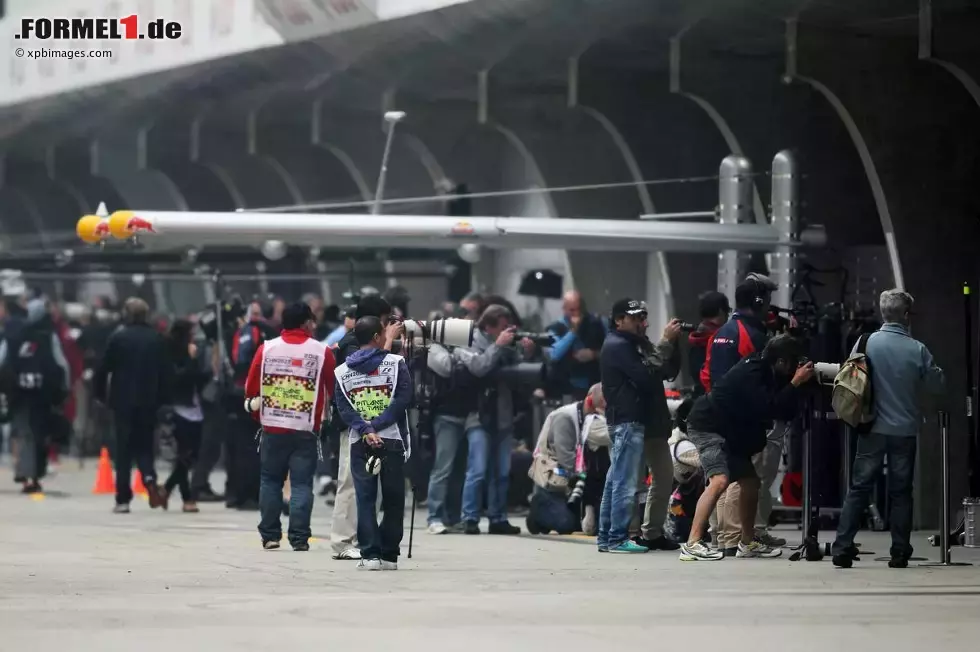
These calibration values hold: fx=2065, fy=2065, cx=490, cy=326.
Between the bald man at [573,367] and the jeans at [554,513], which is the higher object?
the bald man at [573,367]

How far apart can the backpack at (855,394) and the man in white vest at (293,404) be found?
12.1 feet

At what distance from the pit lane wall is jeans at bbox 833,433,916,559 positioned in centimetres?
585

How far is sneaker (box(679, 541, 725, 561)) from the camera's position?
565 inches

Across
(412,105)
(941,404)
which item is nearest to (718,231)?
(941,404)

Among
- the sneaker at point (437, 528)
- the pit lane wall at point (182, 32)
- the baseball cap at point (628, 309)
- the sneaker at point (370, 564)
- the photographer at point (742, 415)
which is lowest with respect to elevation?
the sneaker at point (370, 564)

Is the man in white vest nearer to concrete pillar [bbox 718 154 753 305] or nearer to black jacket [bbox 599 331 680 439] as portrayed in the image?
black jacket [bbox 599 331 680 439]

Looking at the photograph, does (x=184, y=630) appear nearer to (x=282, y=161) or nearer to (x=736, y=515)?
(x=736, y=515)

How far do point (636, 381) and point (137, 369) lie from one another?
655 cm

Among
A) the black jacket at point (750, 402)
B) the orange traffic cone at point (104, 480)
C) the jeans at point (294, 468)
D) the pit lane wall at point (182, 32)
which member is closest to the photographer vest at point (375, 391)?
the jeans at point (294, 468)

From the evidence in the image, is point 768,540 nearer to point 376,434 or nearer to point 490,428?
point 490,428

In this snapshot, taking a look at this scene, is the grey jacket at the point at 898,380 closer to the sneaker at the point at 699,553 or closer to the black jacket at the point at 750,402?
the black jacket at the point at 750,402

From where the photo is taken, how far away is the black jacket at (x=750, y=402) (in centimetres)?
1420

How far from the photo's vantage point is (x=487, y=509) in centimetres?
1761

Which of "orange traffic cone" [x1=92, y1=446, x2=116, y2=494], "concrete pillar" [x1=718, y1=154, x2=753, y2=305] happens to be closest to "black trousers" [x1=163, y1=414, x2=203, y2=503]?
"orange traffic cone" [x1=92, y1=446, x2=116, y2=494]
